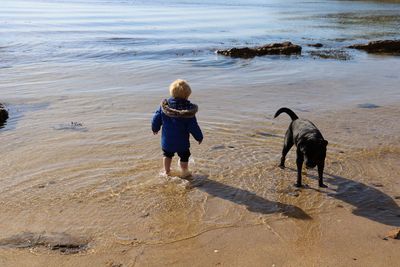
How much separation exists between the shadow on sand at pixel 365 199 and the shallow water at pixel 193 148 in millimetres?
25

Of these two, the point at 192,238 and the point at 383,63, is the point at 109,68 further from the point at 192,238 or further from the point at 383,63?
the point at 192,238

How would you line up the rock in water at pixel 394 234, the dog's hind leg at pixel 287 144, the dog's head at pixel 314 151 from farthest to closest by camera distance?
the dog's hind leg at pixel 287 144 < the dog's head at pixel 314 151 < the rock in water at pixel 394 234

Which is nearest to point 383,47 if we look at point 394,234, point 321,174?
point 321,174

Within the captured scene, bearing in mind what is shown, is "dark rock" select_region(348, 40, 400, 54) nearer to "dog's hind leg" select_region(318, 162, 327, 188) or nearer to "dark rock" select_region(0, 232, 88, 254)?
"dog's hind leg" select_region(318, 162, 327, 188)

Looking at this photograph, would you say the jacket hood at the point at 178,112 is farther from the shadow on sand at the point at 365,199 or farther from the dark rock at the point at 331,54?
the dark rock at the point at 331,54

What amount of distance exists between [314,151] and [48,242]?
10.9 feet

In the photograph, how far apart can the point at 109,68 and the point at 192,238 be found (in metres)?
11.5

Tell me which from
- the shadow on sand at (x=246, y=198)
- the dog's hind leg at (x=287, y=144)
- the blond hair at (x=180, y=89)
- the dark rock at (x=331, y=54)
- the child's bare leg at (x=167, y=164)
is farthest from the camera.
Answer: the dark rock at (x=331, y=54)

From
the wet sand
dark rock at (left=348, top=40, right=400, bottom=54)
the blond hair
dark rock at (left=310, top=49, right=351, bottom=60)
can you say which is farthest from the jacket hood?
dark rock at (left=348, top=40, right=400, bottom=54)

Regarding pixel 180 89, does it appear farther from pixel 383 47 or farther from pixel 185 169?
pixel 383 47

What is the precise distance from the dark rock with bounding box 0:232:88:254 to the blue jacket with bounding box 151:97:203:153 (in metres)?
2.02

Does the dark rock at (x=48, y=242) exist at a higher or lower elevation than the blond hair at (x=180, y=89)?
lower

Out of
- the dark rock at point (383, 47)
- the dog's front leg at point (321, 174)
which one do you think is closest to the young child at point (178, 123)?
the dog's front leg at point (321, 174)

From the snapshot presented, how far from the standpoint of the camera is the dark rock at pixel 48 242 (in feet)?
14.7
